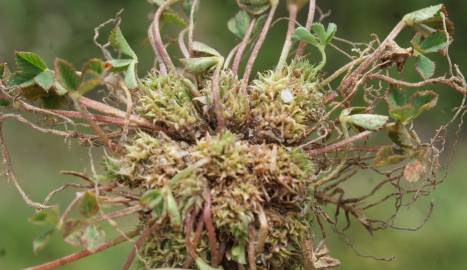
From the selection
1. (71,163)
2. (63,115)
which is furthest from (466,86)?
(71,163)

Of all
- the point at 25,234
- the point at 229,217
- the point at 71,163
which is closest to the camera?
the point at 229,217

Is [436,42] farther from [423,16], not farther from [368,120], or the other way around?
[368,120]

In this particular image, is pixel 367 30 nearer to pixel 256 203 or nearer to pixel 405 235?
pixel 405 235

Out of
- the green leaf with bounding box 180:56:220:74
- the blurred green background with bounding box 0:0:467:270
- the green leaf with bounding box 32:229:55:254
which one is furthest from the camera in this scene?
the blurred green background with bounding box 0:0:467:270

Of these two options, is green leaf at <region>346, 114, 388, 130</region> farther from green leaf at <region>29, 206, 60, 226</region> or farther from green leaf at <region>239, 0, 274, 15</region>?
green leaf at <region>29, 206, 60, 226</region>

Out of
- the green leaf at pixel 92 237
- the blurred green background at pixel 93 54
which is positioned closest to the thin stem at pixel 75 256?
the green leaf at pixel 92 237

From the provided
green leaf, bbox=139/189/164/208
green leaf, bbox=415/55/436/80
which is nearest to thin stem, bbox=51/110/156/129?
green leaf, bbox=139/189/164/208

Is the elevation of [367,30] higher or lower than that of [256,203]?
higher
